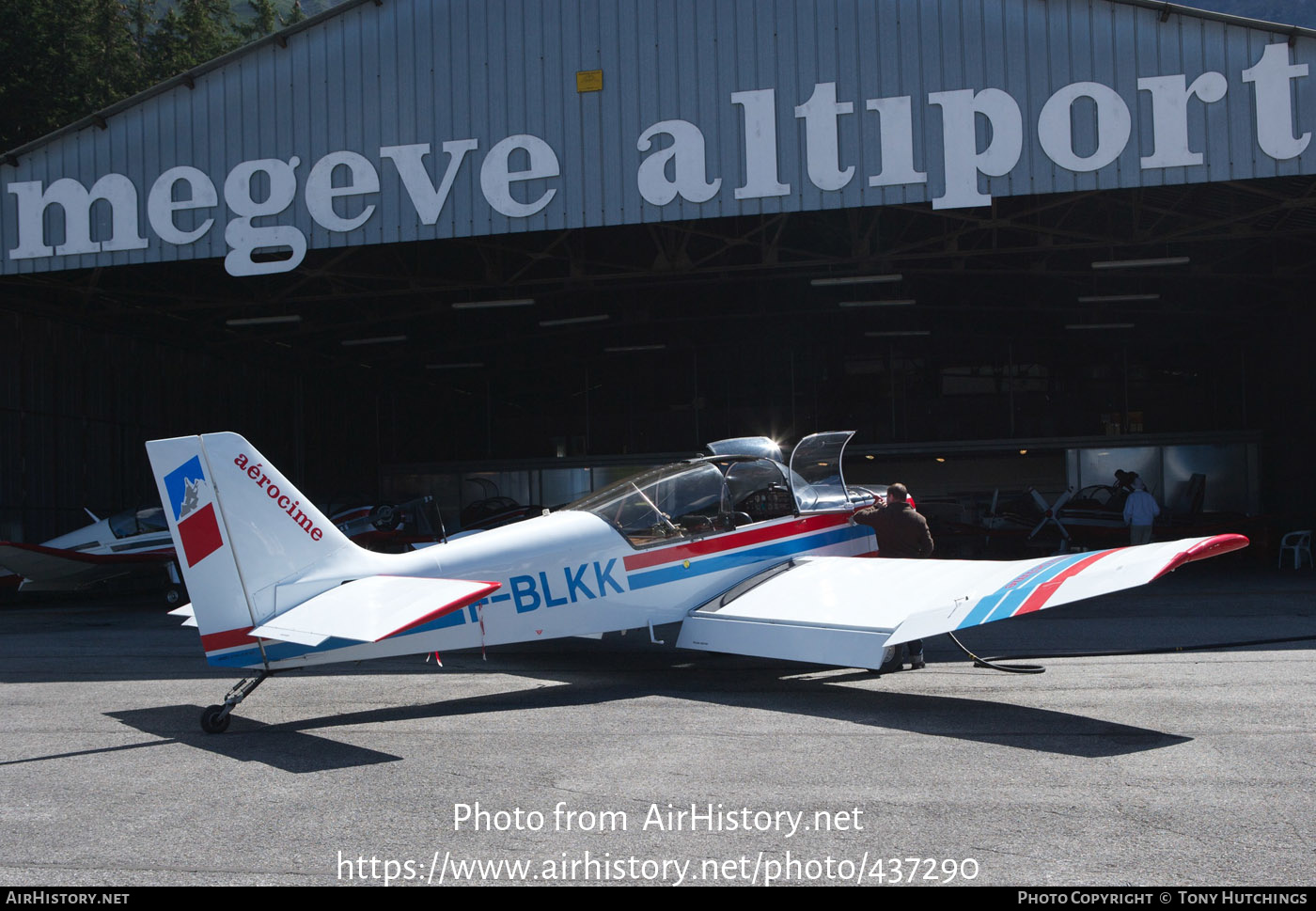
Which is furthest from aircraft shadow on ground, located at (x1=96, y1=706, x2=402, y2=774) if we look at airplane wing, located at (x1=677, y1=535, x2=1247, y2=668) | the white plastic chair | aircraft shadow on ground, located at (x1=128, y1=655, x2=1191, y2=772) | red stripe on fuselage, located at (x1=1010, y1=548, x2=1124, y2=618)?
the white plastic chair

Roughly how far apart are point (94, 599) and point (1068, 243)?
20531 mm

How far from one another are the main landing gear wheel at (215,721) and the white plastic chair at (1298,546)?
21.4 meters

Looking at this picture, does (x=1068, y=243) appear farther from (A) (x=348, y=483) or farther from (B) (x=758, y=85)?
(A) (x=348, y=483)

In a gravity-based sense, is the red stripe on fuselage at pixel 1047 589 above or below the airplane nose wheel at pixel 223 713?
above

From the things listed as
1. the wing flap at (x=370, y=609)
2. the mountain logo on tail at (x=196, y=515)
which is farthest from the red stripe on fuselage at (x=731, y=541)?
the mountain logo on tail at (x=196, y=515)

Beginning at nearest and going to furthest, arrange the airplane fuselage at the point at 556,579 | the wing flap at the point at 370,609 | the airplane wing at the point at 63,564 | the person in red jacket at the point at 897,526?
the wing flap at the point at 370,609 < the airplane fuselage at the point at 556,579 < the person in red jacket at the point at 897,526 < the airplane wing at the point at 63,564

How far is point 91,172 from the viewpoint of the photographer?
1684cm

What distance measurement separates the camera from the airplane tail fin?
23.7 ft

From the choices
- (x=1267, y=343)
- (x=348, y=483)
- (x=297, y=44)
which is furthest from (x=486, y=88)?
(x=1267, y=343)

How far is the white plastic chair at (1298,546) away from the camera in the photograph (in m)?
21.9

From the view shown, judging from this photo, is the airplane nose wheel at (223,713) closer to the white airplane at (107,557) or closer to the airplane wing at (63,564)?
the airplane wing at (63,564)

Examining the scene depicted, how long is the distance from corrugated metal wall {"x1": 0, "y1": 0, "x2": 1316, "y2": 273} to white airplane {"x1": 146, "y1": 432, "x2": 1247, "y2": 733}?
21.1 feet

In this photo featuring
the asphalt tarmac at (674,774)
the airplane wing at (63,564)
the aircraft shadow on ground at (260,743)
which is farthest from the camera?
the airplane wing at (63,564)

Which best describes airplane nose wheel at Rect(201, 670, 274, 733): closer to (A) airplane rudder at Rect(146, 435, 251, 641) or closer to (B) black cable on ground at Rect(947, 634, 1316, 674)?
(A) airplane rudder at Rect(146, 435, 251, 641)
